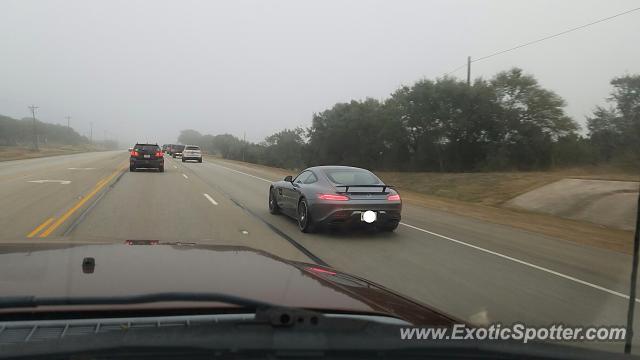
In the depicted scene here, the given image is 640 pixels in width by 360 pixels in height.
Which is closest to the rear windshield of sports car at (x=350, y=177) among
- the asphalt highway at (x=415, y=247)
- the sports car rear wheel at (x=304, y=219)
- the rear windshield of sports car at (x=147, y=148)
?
the sports car rear wheel at (x=304, y=219)

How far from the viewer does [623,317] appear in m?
5.66

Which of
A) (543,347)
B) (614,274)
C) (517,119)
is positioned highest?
(517,119)

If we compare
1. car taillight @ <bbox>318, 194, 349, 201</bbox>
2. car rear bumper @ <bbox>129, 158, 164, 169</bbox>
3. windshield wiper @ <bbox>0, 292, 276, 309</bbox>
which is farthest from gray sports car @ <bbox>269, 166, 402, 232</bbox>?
car rear bumper @ <bbox>129, 158, 164, 169</bbox>

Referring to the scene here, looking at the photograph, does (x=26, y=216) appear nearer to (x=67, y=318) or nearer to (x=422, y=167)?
(x=67, y=318)

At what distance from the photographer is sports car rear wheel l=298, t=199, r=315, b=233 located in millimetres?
10758

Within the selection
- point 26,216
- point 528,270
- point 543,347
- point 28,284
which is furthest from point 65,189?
point 543,347

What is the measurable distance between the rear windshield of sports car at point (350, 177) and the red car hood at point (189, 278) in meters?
6.88

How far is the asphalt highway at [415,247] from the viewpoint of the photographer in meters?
5.99

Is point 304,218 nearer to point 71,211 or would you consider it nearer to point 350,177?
point 350,177

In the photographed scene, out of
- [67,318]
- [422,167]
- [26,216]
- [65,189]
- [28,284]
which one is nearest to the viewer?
[67,318]

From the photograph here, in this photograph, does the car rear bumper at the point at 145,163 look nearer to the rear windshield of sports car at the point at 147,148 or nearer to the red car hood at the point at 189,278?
the rear windshield of sports car at the point at 147,148

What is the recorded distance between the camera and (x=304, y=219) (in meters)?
11.0

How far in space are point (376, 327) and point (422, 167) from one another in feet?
116

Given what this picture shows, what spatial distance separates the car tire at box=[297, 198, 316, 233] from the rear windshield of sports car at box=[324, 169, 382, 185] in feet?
2.51
